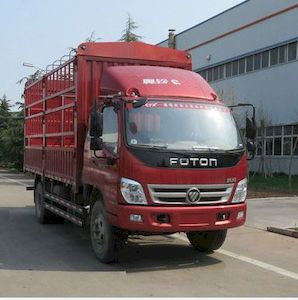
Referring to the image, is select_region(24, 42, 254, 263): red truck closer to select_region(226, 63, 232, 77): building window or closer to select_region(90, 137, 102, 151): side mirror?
select_region(90, 137, 102, 151): side mirror

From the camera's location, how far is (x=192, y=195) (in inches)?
317

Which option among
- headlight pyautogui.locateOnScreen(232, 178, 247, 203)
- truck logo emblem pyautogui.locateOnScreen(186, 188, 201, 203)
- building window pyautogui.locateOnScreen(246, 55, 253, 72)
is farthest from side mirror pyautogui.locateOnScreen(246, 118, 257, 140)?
building window pyautogui.locateOnScreen(246, 55, 253, 72)

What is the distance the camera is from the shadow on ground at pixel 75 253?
27.4 feet

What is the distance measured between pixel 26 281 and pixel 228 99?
25607mm

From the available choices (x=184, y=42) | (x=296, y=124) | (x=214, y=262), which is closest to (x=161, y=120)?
(x=214, y=262)

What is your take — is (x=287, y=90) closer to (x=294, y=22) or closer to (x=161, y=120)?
(x=294, y=22)

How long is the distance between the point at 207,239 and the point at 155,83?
9.09ft

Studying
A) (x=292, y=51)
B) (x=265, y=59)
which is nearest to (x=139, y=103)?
(x=292, y=51)

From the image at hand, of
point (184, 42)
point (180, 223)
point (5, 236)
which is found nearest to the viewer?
point (180, 223)

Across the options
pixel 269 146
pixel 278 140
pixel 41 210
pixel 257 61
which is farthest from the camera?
pixel 257 61

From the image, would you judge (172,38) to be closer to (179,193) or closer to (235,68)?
(235,68)

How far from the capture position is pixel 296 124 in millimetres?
30453

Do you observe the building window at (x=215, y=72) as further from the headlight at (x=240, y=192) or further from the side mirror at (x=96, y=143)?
the side mirror at (x=96, y=143)

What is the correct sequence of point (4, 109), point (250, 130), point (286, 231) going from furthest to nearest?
point (4, 109) → point (286, 231) → point (250, 130)
